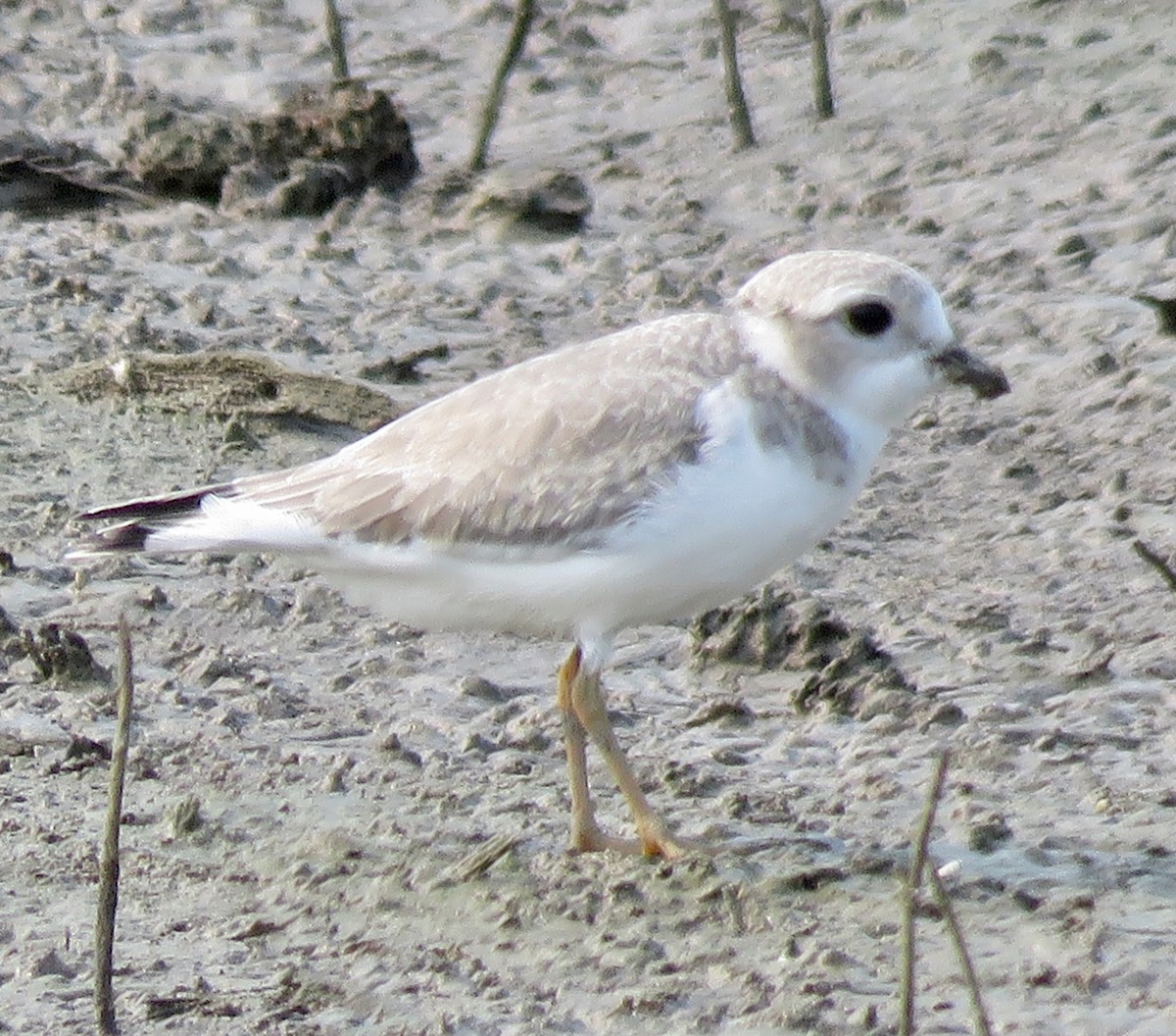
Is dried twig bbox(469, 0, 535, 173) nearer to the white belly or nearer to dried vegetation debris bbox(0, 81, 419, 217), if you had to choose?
dried vegetation debris bbox(0, 81, 419, 217)

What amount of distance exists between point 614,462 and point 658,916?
79 centimetres

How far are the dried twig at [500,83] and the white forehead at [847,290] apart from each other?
3.67 metres

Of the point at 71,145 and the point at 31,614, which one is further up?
the point at 71,145

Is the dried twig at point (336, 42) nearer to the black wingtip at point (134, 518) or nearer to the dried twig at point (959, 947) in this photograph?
the black wingtip at point (134, 518)

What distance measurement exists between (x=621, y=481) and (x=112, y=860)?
119 cm

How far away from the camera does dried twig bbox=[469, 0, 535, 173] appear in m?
Result: 7.83

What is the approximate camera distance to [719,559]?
13.5ft

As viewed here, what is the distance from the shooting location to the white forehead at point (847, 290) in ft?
14.1

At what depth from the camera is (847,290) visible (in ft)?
14.1

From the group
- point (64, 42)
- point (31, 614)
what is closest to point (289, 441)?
point (31, 614)

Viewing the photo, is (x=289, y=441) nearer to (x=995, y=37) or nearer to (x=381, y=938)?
(x=381, y=938)

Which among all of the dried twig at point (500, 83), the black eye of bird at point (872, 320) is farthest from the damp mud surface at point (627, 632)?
the black eye of bird at point (872, 320)

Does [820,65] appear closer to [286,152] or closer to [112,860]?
[286,152]

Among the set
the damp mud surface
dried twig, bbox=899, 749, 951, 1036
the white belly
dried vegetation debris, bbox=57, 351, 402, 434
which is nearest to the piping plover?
the white belly
